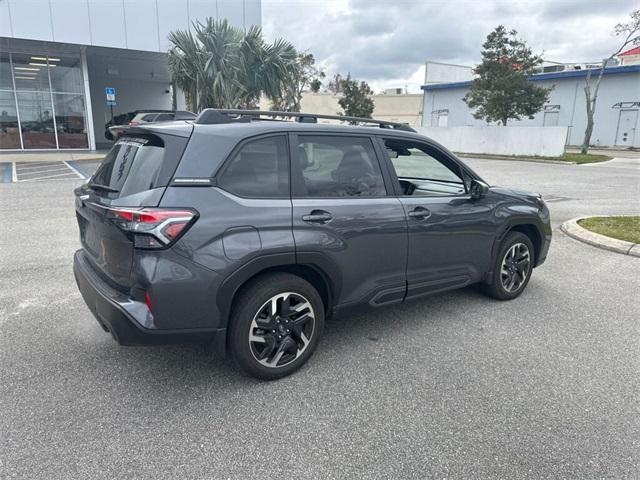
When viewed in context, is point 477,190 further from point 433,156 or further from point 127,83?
point 127,83

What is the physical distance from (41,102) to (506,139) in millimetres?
24870

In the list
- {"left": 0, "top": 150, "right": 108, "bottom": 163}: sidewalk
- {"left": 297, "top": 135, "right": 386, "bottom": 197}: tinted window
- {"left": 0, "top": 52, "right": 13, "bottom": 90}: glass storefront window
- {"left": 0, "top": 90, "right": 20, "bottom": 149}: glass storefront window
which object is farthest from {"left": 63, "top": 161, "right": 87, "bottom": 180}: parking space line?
{"left": 297, "top": 135, "right": 386, "bottom": 197}: tinted window

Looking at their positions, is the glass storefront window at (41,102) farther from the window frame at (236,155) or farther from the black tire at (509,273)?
the black tire at (509,273)

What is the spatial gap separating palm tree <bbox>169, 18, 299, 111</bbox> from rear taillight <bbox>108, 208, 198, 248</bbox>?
16.8m

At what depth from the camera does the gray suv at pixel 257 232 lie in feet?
8.80

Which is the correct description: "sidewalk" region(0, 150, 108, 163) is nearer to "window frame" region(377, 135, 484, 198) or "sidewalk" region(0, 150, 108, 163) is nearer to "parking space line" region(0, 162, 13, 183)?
"parking space line" region(0, 162, 13, 183)

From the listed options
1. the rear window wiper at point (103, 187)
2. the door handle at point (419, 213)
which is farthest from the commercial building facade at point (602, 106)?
the rear window wiper at point (103, 187)

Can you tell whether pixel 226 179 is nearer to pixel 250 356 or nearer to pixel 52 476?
pixel 250 356

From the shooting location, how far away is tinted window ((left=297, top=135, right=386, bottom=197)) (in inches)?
128

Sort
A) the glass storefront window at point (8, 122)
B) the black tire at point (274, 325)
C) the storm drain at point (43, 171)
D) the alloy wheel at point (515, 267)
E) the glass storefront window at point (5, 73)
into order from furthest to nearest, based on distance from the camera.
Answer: the glass storefront window at point (8, 122), the glass storefront window at point (5, 73), the storm drain at point (43, 171), the alloy wheel at point (515, 267), the black tire at point (274, 325)

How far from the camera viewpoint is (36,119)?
20.7m

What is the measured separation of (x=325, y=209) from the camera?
126 inches

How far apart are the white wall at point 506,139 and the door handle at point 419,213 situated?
2518 centimetres

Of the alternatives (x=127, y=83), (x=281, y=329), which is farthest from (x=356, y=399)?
(x=127, y=83)
